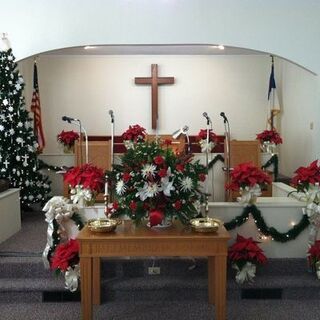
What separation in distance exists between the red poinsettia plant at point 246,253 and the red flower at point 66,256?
1.32 metres

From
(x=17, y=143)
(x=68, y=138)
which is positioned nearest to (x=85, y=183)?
(x=17, y=143)

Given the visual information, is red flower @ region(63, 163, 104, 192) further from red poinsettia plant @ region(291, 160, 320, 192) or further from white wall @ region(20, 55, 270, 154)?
white wall @ region(20, 55, 270, 154)

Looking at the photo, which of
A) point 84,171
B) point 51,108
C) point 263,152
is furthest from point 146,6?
point 51,108

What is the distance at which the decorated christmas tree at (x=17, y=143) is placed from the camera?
5.20 m

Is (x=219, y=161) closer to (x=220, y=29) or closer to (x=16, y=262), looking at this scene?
(x=220, y=29)

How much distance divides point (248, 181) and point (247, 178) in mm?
34

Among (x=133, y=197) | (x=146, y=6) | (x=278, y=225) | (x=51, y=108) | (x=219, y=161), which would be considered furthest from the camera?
(x=51, y=108)

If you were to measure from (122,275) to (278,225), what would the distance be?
59.5 inches

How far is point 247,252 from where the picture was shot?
3.51m

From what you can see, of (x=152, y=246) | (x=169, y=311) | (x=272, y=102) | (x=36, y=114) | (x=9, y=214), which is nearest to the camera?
(x=152, y=246)

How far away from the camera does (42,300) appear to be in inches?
139

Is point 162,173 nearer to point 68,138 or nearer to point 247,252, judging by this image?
point 247,252

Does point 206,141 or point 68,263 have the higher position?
point 206,141

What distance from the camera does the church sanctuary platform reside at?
3.32 meters
